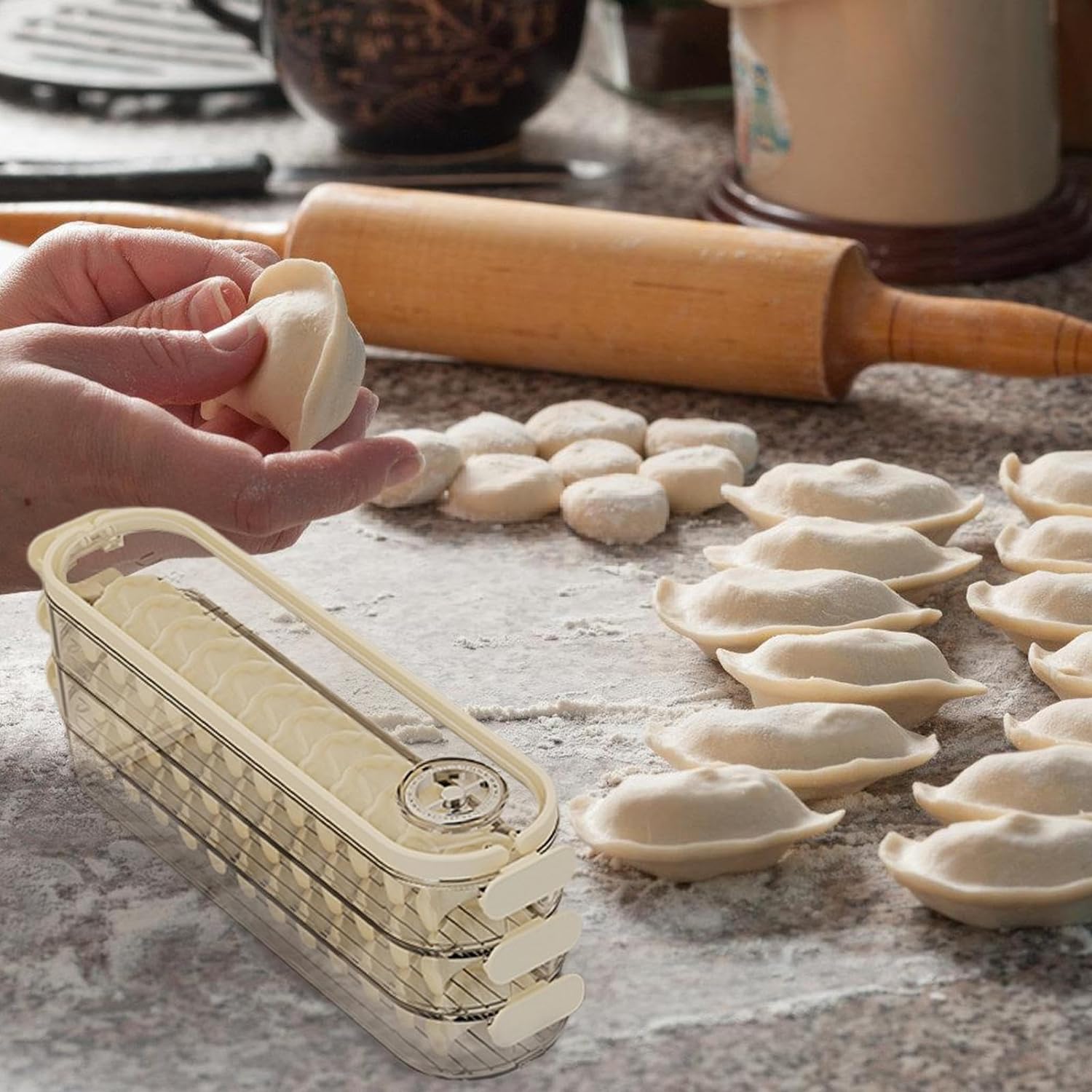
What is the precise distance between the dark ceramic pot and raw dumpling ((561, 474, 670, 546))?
26.5 inches

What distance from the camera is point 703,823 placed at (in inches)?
31.2

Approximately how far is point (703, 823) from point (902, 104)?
829 mm

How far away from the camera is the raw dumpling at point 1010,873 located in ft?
2.45

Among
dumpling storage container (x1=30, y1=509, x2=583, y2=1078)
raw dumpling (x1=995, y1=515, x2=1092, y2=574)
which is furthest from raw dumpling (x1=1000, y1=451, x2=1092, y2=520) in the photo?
dumpling storage container (x1=30, y1=509, x2=583, y2=1078)

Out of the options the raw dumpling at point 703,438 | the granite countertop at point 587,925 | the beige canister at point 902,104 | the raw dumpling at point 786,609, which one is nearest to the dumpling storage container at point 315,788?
the granite countertop at point 587,925

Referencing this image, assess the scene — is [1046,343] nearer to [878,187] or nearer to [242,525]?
[878,187]

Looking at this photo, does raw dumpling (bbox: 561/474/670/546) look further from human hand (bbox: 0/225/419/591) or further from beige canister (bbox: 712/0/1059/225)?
beige canister (bbox: 712/0/1059/225)

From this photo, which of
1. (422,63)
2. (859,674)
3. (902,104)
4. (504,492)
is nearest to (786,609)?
(859,674)

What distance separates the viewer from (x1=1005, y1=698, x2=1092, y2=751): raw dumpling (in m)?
0.85

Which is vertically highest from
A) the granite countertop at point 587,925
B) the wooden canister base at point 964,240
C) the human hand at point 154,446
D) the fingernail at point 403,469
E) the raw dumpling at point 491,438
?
the human hand at point 154,446

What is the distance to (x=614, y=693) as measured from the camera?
38.8 inches

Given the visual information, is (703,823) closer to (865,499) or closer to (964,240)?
(865,499)

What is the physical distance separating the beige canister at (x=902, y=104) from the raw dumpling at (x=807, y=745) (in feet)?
2.34

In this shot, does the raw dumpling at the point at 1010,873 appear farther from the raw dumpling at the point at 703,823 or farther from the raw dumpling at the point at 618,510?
the raw dumpling at the point at 618,510
